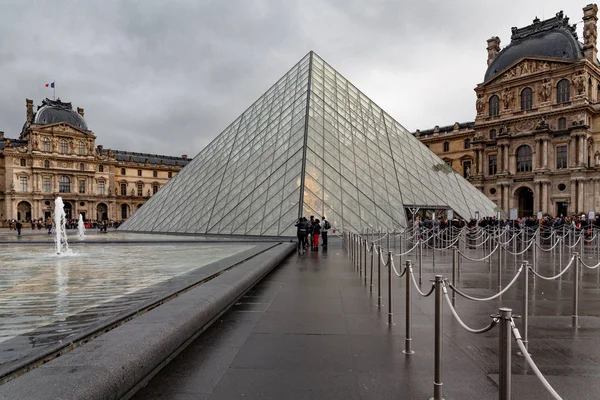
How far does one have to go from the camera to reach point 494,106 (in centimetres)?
5119

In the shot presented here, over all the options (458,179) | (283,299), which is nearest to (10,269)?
(283,299)

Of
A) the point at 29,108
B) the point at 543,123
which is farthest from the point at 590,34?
the point at 29,108

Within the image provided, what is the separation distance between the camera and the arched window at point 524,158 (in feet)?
157

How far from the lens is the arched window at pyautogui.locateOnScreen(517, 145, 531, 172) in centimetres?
4780

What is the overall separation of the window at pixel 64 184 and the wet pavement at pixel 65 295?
64.9m

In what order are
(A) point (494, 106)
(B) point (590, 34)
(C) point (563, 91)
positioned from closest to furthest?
(C) point (563, 91), (B) point (590, 34), (A) point (494, 106)

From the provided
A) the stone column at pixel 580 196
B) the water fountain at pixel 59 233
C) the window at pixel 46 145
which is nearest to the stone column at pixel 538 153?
the stone column at pixel 580 196

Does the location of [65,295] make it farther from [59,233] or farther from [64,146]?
[64,146]

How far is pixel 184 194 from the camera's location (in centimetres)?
2434

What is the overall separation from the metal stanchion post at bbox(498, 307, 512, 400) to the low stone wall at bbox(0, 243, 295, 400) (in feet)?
7.17

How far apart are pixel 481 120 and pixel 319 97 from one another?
36.0 m

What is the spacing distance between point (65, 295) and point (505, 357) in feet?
18.0

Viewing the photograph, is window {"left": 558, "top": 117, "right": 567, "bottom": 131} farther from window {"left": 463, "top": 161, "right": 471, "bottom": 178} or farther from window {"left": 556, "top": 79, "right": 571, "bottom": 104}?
window {"left": 463, "top": 161, "right": 471, "bottom": 178}

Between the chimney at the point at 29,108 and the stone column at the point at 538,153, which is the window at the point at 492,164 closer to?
the stone column at the point at 538,153
